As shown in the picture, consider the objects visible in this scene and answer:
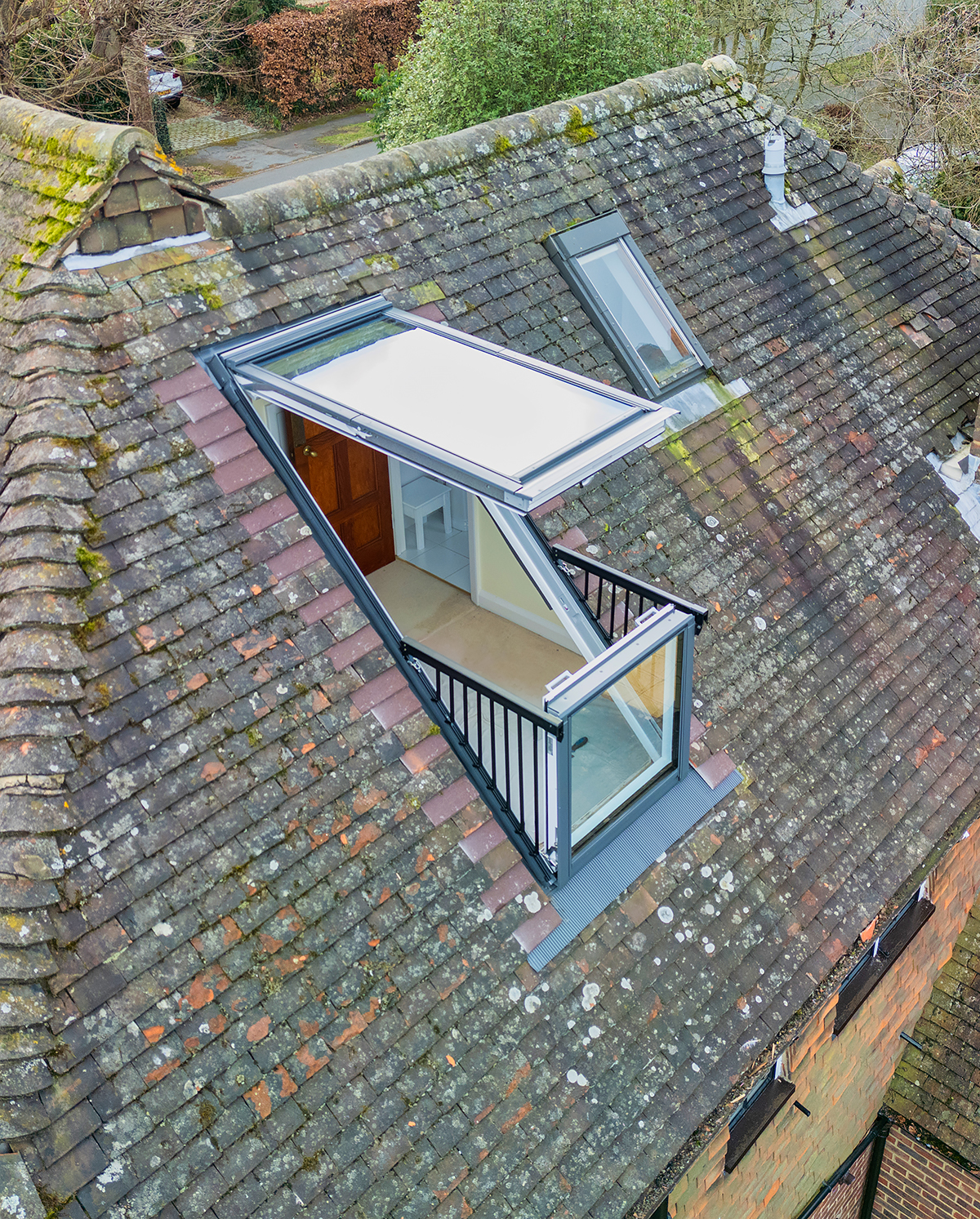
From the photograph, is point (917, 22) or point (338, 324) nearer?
point (338, 324)

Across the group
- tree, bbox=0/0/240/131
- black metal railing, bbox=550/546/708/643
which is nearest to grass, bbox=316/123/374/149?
tree, bbox=0/0/240/131

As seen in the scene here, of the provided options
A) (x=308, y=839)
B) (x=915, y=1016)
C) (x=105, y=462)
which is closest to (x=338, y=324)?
(x=105, y=462)

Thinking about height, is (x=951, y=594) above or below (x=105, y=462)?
below

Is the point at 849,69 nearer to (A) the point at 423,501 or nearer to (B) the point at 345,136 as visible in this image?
(B) the point at 345,136

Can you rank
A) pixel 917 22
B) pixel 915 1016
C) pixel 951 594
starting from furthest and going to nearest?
pixel 917 22, pixel 915 1016, pixel 951 594

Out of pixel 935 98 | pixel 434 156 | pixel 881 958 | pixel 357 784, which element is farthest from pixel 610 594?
pixel 935 98

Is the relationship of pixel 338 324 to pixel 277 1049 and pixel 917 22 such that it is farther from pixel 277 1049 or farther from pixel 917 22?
pixel 917 22
